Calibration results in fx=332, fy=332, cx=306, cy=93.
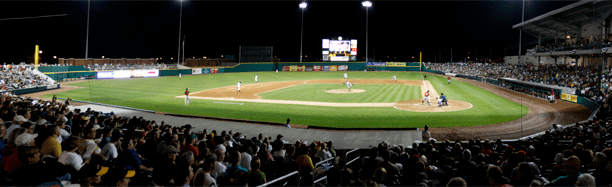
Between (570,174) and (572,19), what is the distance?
44815 millimetres

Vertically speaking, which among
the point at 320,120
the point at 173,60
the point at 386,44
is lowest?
the point at 320,120

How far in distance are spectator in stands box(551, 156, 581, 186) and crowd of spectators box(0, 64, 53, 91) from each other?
40.9 m

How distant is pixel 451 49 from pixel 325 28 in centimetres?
3907

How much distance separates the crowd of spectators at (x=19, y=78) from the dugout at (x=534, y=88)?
49138 millimetres

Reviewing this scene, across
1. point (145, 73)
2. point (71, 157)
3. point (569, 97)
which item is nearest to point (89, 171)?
point (71, 157)

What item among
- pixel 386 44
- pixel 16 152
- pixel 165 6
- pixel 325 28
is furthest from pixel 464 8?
pixel 16 152

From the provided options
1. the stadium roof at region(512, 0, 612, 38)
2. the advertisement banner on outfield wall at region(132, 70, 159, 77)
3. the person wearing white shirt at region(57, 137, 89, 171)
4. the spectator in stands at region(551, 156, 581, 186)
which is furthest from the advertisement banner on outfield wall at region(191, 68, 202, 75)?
the spectator in stands at region(551, 156, 581, 186)

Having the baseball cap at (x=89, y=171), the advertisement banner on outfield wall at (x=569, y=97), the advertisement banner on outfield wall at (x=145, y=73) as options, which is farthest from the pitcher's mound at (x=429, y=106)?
the advertisement banner on outfield wall at (x=145, y=73)

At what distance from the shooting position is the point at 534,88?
110 ft

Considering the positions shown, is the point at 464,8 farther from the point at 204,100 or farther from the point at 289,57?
the point at 204,100

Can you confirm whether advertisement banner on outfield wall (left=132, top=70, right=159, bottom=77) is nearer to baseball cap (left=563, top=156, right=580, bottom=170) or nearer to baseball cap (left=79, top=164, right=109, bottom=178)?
baseball cap (left=79, top=164, right=109, bottom=178)

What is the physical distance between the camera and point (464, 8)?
81.3 m

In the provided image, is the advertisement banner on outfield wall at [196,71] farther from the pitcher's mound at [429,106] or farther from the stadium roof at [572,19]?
the stadium roof at [572,19]

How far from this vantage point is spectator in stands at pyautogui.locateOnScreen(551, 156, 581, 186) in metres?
5.21
